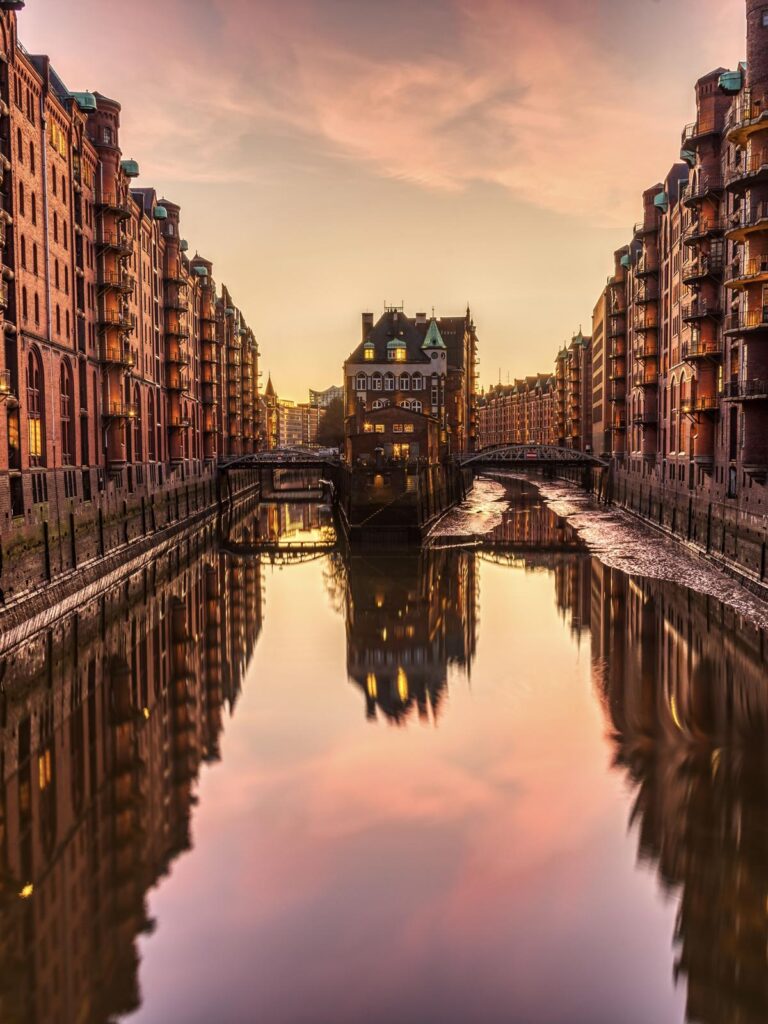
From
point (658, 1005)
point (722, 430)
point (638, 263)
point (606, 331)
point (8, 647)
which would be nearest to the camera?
point (658, 1005)

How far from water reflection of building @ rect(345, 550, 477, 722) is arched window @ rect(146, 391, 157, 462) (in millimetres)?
25555

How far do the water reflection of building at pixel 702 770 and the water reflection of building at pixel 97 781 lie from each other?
7.00m

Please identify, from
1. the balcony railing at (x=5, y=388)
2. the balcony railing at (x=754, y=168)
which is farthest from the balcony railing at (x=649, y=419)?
the balcony railing at (x=5, y=388)

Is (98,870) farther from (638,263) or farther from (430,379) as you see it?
(430,379)

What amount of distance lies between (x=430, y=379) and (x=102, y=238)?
169 feet

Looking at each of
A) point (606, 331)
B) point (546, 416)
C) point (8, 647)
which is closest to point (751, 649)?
point (8, 647)

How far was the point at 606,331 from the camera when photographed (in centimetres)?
9031

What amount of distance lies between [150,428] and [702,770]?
54559 millimetres

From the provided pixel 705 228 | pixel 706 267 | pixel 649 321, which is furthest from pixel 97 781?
pixel 649 321

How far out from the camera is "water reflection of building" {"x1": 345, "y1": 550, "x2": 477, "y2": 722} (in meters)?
21.3

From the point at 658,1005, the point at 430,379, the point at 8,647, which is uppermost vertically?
the point at 430,379

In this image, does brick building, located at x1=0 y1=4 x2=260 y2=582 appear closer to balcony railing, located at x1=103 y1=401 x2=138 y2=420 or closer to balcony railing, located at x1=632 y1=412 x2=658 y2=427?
balcony railing, located at x1=103 y1=401 x2=138 y2=420

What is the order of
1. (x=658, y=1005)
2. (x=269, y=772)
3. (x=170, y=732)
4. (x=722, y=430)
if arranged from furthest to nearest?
(x=722, y=430) < (x=170, y=732) < (x=269, y=772) < (x=658, y=1005)

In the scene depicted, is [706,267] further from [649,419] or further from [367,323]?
[367,323]
